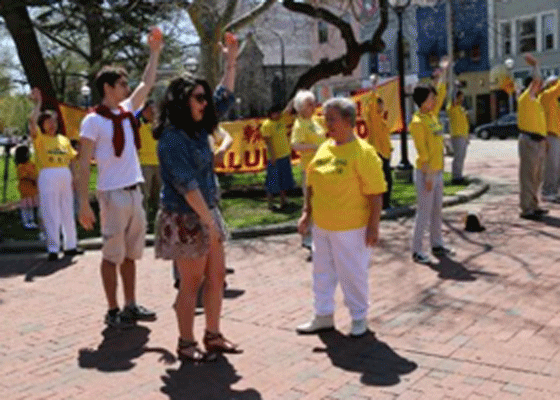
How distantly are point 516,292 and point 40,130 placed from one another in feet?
18.7

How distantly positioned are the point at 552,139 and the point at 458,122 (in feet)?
10.5

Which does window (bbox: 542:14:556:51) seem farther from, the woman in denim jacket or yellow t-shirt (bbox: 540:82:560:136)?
the woman in denim jacket

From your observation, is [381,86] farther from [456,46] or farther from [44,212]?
[456,46]

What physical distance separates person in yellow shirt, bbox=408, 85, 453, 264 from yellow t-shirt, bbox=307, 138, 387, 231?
2136 millimetres

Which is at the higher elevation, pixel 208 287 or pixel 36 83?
pixel 36 83

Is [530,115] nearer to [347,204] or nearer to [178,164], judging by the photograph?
[347,204]

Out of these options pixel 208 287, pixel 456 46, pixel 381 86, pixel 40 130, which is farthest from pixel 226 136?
pixel 456 46

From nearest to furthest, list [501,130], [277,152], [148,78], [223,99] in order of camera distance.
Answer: [223,99] → [148,78] → [277,152] → [501,130]

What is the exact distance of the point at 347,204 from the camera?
193 inches

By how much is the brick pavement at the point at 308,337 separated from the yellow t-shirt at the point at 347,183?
867mm

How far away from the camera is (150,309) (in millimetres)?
6191

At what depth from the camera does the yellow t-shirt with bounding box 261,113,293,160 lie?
1128 centimetres

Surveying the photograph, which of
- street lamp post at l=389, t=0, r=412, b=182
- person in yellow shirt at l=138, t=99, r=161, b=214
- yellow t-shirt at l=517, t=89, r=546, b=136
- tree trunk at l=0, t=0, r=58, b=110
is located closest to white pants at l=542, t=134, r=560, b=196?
yellow t-shirt at l=517, t=89, r=546, b=136

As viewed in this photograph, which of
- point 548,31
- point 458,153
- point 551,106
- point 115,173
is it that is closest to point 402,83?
point 458,153
